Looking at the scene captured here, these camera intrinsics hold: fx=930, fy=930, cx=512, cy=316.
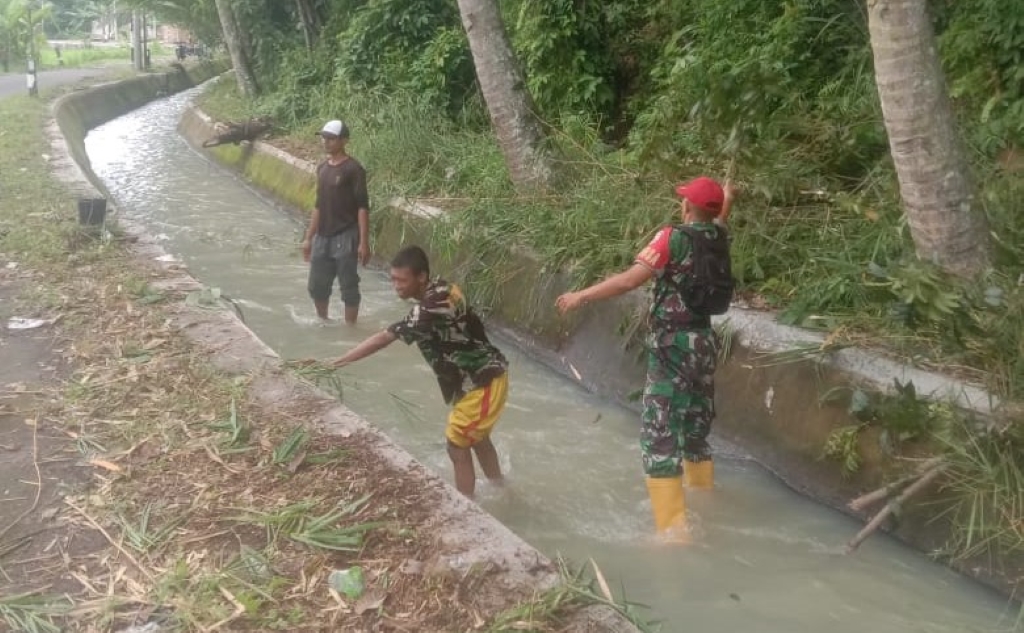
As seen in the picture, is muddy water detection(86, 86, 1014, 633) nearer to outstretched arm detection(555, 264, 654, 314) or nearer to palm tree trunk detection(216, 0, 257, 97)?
outstretched arm detection(555, 264, 654, 314)

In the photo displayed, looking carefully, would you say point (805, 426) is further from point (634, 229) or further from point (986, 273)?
point (634, 229)

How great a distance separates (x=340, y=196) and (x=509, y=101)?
1.88 m

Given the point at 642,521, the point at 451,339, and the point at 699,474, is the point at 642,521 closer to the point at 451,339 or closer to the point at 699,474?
the point at 699,474

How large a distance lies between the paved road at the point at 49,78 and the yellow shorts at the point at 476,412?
21.5m

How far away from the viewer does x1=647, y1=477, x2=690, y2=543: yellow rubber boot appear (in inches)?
176

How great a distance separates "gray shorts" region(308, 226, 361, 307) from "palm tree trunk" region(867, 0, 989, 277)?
4.20 m

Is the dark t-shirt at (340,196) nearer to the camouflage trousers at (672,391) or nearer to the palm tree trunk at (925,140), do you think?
the camouflage trousers at (672,391)

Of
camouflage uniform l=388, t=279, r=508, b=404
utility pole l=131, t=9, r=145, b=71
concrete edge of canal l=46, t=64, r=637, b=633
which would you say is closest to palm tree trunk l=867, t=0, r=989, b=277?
camouflage uniform l=388, t=279, r=508, b=404

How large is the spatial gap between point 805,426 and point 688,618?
1.55m

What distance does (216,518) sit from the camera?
11.8 feet

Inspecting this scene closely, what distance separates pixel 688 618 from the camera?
12.9 ft

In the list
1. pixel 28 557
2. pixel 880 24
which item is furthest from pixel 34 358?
pixel 880 24

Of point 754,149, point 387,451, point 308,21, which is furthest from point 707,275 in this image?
point 308,21

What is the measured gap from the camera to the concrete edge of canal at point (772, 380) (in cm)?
442
